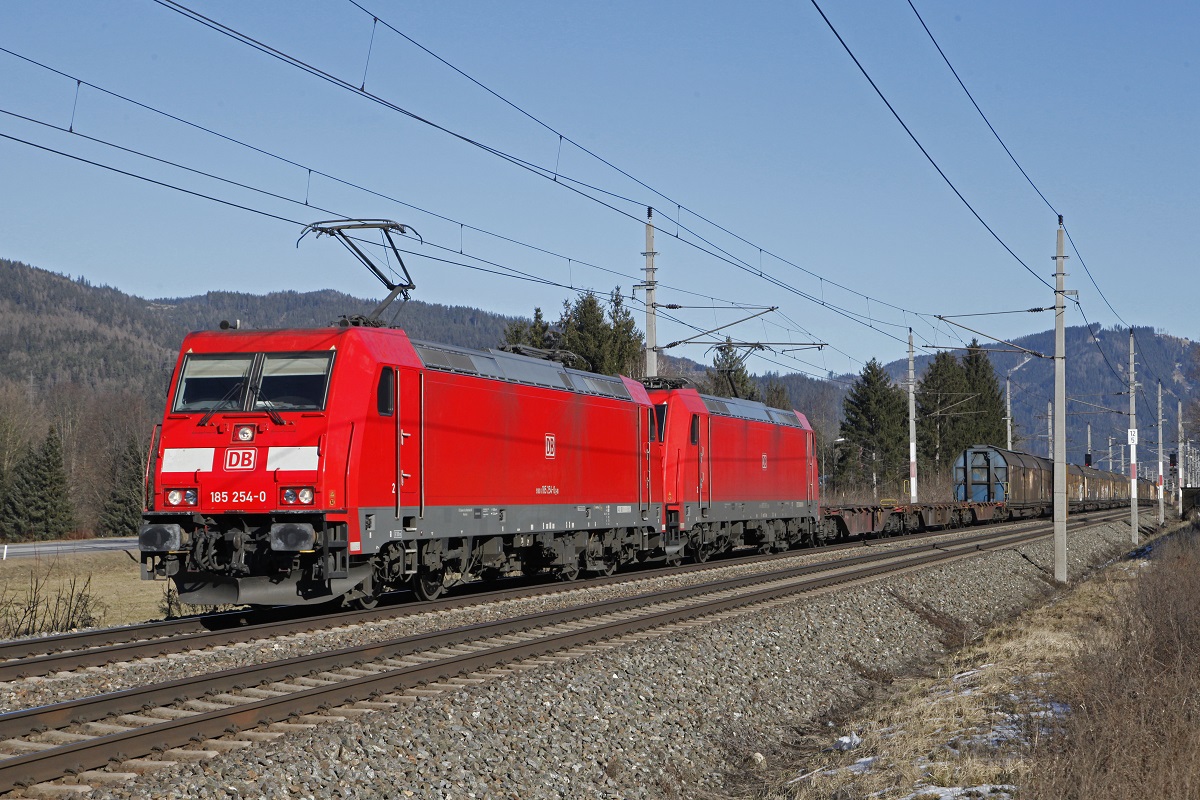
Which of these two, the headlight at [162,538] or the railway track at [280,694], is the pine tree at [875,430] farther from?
the headlight at [162,538]

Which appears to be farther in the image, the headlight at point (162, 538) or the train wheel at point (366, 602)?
the train wheel at point (366, 602)

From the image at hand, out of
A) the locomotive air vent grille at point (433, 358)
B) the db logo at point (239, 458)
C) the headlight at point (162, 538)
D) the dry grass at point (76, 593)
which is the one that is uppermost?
the locomotive air vent grille at point (433, 358)

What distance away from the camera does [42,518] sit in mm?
65500

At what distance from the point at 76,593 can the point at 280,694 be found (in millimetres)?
23317

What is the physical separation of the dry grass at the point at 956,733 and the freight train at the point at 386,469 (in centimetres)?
660

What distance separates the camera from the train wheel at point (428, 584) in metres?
18.4

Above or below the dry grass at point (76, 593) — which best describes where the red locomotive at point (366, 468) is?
above

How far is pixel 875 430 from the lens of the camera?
94.3 meters

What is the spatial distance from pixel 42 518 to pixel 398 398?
5745 centimetres

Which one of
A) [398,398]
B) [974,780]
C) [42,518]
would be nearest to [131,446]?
[42,518]

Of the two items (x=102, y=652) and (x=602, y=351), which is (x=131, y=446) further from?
(x=102, y=652)

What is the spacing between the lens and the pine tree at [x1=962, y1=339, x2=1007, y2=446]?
107 metres

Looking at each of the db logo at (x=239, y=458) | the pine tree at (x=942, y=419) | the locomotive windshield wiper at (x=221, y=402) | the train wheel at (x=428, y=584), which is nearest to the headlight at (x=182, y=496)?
the db logo at (x=239, y=458)

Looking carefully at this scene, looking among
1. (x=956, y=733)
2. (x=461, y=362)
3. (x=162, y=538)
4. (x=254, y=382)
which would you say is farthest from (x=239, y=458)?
(x=956, y=733)
